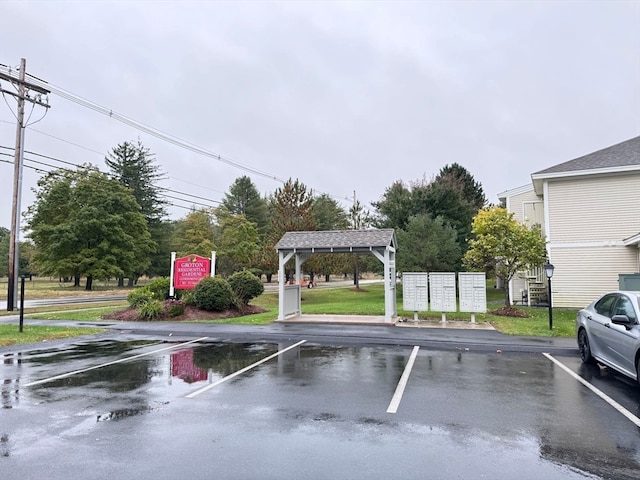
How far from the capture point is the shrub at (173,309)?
15625mm

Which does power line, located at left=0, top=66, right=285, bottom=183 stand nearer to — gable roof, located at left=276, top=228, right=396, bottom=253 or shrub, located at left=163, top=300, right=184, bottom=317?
shrub, located at left=163, top=300, right=184, bottom=317

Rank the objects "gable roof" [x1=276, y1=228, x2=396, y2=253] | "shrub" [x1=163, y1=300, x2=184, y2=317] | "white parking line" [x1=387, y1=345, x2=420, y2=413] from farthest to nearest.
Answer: "shrub" [x1=163, y1=300, x2=184, y2=317] < "gable roof" [x1=276, y1=228, x2=396, y2=253] < "white parking line" [x1=387, y1=345, x2=420, y2=413]

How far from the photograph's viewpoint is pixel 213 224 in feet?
189

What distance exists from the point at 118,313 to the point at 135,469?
14464mm

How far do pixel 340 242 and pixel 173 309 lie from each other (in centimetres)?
705

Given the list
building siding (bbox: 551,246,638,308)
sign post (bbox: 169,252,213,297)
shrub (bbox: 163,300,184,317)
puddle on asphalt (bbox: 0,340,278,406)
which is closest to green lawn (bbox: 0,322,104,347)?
puddle on asphalt (bbox: 0,340,278,406)

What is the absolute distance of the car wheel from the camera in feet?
26.7

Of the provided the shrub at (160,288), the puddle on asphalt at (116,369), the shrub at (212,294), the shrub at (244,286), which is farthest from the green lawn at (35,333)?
the shrub at (244,286)

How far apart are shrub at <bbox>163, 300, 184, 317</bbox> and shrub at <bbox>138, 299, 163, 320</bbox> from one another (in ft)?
0.73

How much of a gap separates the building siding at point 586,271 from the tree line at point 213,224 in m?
3.48

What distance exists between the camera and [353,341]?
1091cm

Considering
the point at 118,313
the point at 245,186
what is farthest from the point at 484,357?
the point at 245,186

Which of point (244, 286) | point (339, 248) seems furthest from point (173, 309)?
point (339, 248)

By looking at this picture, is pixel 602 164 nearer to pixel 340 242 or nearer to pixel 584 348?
pixel 340 242
